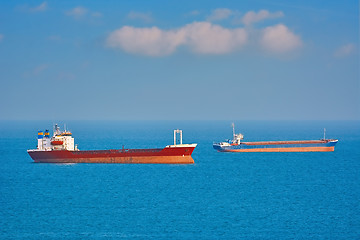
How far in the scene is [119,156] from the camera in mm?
89938

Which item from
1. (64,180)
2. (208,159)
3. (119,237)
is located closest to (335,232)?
(119,237)

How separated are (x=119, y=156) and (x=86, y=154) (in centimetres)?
565

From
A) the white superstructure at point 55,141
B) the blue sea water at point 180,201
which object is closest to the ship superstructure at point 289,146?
the blue sea water at point 180,201

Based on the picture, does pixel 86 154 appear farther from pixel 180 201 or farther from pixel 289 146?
pixel 289 146

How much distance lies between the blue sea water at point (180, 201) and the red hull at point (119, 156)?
137cm

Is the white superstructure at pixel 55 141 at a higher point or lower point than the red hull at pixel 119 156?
higher

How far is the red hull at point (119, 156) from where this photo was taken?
87.2 m

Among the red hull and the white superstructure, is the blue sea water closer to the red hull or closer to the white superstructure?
the red hull

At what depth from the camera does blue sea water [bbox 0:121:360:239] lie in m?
46.3

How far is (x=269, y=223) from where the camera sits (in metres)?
48.5

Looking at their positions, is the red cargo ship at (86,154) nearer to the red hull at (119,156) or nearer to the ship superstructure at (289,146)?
the red hull at (119,156)

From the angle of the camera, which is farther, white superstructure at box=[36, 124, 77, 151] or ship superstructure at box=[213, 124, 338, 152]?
ship superstructure at box=[213, 124, 338, 152]

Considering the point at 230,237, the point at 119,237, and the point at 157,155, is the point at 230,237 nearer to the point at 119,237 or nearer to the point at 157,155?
the point at 119,237

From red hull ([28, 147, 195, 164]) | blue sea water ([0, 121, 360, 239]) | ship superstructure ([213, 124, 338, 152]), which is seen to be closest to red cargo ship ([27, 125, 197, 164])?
red hull ([28, 147, 195, 164])
